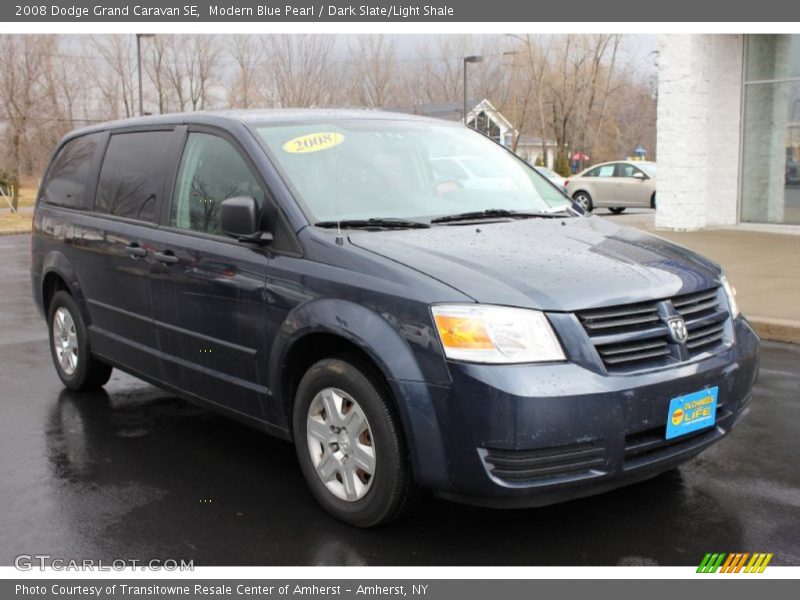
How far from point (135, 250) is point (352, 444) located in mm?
2101

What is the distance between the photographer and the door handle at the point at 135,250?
5.05 metres

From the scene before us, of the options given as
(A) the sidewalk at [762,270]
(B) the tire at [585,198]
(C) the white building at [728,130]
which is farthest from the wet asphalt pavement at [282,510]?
(B) the tire at [585,198]

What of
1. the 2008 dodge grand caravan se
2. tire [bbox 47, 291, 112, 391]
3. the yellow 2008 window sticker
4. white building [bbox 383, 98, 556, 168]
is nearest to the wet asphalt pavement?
the 2008 dodge grand caravan se

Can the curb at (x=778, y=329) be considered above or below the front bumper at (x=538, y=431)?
below

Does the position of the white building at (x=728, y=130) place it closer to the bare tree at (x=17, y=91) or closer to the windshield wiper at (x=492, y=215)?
the windshield wiper at (x=492, y=215)

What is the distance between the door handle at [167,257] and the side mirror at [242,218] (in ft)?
2.26

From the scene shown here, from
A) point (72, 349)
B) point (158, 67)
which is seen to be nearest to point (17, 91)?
point (158, 67)

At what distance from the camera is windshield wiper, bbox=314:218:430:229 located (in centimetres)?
412

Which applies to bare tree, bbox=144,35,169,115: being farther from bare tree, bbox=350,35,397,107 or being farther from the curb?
the curb

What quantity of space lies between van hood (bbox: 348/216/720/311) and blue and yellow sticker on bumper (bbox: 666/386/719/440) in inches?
17.2

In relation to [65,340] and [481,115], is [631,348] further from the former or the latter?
[481,115]

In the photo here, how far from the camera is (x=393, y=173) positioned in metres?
4.63

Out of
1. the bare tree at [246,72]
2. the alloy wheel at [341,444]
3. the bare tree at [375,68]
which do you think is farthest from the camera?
the bare tree at [375,68]
